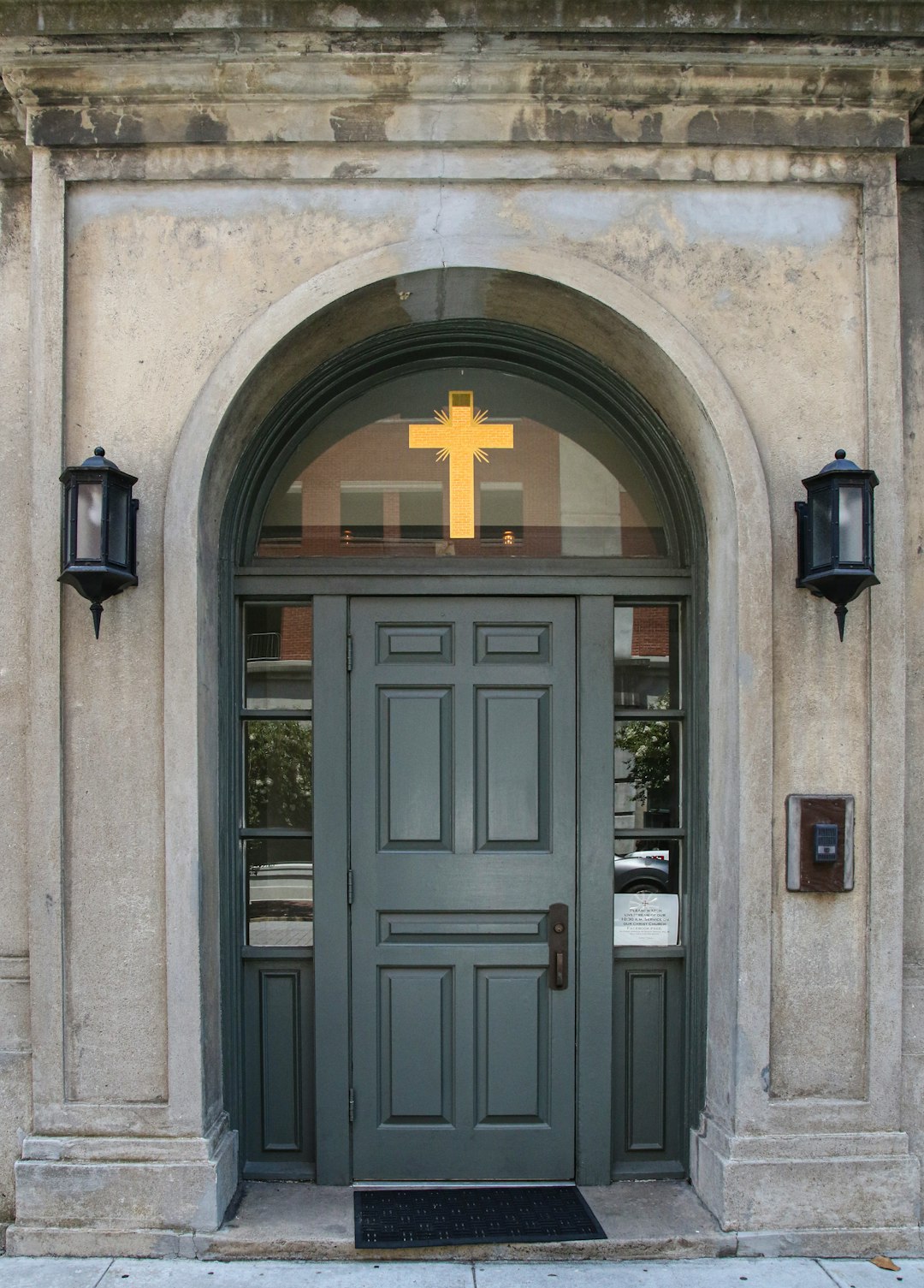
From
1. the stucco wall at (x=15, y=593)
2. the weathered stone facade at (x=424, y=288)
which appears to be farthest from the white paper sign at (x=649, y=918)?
the stucco wall at (x=15, y=593)

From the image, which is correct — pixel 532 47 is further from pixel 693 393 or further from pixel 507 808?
pixel 507 808

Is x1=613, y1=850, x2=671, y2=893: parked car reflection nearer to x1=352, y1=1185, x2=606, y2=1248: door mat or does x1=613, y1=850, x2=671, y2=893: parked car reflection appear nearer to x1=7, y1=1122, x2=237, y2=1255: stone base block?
x1=352, y1=1185, x2=606, y2=1248: door mat

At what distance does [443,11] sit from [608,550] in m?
2.33

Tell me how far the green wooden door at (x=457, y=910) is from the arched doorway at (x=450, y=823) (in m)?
0.01

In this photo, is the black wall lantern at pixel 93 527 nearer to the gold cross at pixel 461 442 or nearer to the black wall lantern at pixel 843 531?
the gold cross at pixel 461 442

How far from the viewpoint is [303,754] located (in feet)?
15.5

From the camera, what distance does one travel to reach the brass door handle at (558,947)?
465 cm

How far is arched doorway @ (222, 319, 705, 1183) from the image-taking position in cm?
464

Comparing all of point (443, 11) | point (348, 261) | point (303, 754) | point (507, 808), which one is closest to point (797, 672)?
point (507, 808)

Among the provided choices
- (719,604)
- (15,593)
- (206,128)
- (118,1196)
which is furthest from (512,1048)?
(206,128)

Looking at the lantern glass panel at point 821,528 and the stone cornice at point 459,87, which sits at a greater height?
the stone cornice at point 459,87

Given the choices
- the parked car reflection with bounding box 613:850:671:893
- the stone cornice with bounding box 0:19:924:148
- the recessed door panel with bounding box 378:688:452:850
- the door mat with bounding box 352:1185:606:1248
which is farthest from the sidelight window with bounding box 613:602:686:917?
the stone cornice with bounding box 0:19:924:148

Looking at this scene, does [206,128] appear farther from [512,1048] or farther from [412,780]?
[512,1048]

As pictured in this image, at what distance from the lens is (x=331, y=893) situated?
15.2ft
